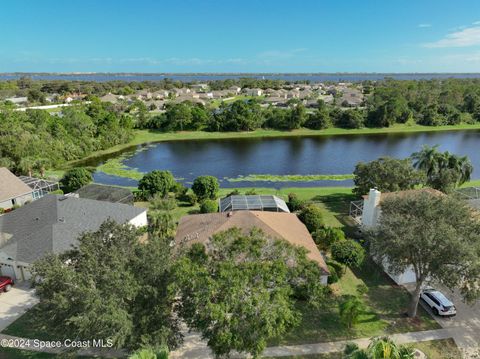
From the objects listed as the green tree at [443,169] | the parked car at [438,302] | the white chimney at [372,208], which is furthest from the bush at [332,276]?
the green tree at [443,169]

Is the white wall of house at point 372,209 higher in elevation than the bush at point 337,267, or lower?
higher

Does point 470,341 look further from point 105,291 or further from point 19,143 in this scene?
point 19,143

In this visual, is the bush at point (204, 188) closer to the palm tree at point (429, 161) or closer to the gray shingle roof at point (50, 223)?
the gray shingle roof at point (50, 223)

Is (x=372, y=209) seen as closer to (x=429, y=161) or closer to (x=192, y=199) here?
(x=429, y=161)

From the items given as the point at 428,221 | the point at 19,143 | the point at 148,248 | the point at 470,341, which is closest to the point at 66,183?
the point at 19,143

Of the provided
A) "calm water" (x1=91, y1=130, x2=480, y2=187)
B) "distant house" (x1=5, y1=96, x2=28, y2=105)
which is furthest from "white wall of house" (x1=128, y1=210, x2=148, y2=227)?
"distant house" (x1=5, y1=96, x2=28, y2=105)

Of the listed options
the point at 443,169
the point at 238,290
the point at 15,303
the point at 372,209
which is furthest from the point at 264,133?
the point at 238,290
